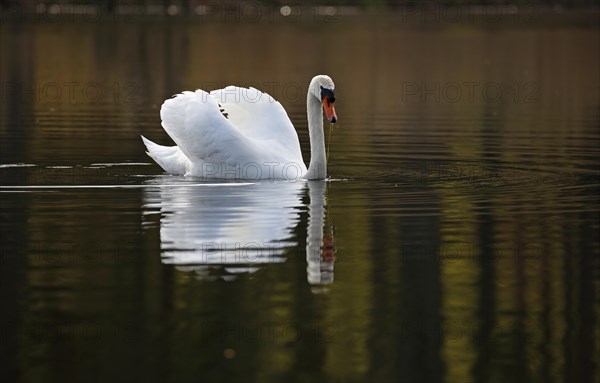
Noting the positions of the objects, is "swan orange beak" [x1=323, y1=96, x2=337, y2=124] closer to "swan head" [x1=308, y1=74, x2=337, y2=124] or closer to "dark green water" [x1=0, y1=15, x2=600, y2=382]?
"swan head" [x1=308, y1=74, x2=337, y2=124]

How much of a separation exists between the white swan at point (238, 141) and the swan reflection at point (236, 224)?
236mm

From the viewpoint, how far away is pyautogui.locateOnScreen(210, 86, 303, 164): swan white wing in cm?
1797

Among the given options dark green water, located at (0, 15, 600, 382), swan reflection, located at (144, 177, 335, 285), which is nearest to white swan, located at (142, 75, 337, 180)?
swan reflection, located at (144, 177, 335, 285)

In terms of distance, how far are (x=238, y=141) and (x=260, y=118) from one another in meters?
1.26

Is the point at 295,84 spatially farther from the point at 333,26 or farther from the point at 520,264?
the point at 333,26

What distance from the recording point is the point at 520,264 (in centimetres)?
1210

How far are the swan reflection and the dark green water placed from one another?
0.12 ft

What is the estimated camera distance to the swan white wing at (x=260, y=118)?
18.0 metres

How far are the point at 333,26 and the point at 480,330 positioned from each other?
67450 millimetres

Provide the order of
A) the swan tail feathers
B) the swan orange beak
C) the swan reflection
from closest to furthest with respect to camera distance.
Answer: the swan reflection, the swan orange beak, the swan tail feathers

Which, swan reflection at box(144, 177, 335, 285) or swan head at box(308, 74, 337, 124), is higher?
swan head at box(308, 74, 337, 124)

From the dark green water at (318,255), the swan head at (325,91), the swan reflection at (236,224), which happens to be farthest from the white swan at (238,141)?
the dark green water at (318,255)

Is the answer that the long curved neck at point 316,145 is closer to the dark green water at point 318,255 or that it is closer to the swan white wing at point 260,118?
the dark green water at point 318,255

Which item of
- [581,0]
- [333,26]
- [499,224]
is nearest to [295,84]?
[499,224]
